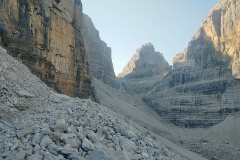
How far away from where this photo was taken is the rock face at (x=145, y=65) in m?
137

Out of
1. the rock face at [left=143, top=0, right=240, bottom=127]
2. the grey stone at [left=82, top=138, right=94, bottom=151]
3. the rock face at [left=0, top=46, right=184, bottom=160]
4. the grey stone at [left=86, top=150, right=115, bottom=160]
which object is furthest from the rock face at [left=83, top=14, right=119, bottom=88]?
the grey stone at [left=86, top=150, right=115, bottom=160]

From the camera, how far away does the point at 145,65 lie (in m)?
141

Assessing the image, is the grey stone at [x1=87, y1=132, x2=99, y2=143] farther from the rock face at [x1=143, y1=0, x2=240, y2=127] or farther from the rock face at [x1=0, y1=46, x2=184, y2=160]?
the rock face at [x1=143, y1=0, x2=240, y2=127]

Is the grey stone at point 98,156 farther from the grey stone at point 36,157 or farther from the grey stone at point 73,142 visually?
the grey stone at point 36,157

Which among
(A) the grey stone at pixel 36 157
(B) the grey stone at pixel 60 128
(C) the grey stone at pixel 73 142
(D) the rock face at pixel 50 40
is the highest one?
(D) the rock face at pixel 50 40

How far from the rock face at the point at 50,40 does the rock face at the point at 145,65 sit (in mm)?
83220

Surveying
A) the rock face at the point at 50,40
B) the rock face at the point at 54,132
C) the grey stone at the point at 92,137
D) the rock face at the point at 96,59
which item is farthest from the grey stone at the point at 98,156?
the rock face at the point at 96,59

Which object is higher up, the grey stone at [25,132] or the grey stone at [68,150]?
the grey stone at [25,132]

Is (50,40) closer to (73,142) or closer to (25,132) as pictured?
(25,132)

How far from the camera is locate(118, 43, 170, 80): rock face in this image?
137000mm

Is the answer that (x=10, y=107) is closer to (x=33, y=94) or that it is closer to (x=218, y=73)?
(x=33, y=94)

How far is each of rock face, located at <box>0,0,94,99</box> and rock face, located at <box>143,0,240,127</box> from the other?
4341 cm

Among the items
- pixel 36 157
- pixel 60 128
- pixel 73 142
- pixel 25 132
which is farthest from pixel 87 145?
pixel 25 132

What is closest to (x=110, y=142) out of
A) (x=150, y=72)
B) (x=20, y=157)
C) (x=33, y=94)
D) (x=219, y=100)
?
(x=20, y=157)
